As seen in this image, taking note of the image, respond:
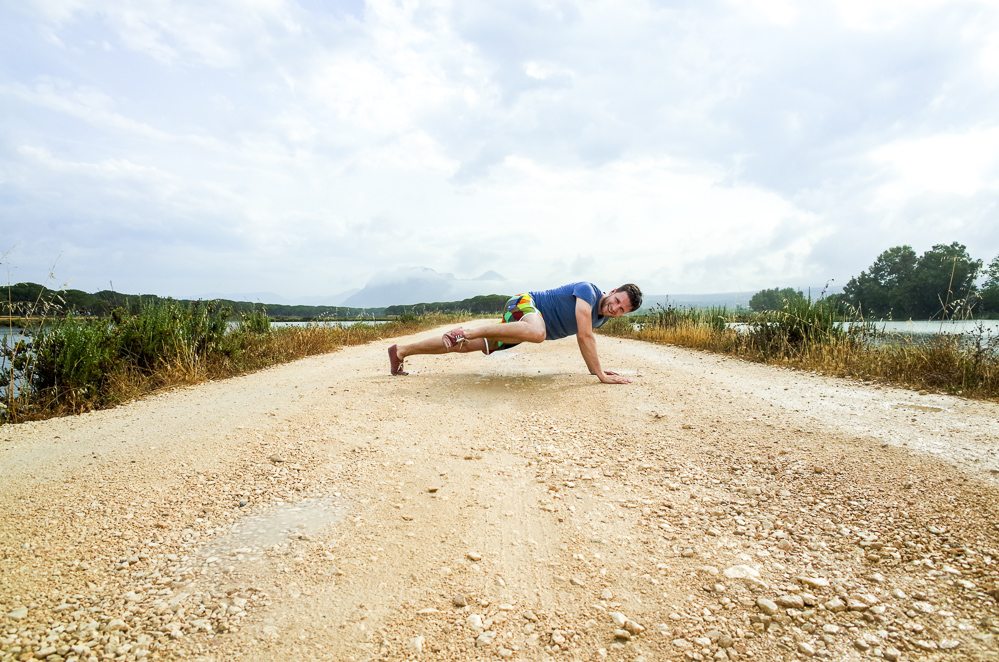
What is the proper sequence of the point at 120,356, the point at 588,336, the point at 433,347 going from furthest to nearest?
the point at 120,356 → the point at 433,347 → the point at 588,336

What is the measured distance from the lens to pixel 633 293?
5430 mm

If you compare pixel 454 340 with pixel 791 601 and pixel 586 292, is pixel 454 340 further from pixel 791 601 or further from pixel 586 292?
pixel 791 601

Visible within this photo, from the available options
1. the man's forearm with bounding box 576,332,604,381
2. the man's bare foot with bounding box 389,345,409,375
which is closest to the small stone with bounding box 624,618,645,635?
the man's forearm with bounding box 576,332,604,381

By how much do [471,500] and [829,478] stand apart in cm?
195

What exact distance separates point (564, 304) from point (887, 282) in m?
27.6

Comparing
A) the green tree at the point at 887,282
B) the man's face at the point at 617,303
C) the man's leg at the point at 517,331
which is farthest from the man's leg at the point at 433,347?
the green tree at the point at 887,282

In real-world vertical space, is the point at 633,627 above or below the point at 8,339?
below

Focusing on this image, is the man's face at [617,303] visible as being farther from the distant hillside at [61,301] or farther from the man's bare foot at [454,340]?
the distant hillside at [61,301]

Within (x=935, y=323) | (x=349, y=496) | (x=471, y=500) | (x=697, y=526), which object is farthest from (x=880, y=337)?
(x=349, y=496)

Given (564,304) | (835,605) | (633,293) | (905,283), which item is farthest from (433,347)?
(905,283)

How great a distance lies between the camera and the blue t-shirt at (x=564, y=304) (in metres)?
5.41

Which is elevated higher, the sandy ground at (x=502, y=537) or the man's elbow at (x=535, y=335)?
the man's elbow at (x=535, y=335)

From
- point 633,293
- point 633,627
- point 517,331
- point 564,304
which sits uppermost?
point 633,293

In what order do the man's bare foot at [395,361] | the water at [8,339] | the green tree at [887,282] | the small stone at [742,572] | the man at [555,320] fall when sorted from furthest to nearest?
the green tree at [887,282], the man's bare foot at [395,361], the man at [555,320], the water at [8,339], the small stone at [742,572]
